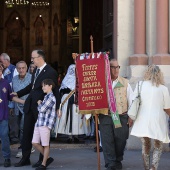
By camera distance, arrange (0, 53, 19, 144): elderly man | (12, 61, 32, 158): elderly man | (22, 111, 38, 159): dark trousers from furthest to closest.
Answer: (0, 53, 19, 144): elderly man, (12, 61, 32, 158): elderly man, (22, 111, 38, 159): dark trousers

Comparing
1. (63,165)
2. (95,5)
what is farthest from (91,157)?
(95,5)

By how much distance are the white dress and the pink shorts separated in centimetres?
144

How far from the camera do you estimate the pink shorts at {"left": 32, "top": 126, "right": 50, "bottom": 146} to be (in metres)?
8.52

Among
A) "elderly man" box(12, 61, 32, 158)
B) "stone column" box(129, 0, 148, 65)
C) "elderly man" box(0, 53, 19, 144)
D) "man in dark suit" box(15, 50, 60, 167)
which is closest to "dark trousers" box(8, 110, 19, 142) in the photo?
"elderly man" box(0, 53, 19, 144)

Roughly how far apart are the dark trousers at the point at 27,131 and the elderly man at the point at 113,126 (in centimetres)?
119

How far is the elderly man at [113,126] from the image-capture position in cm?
841

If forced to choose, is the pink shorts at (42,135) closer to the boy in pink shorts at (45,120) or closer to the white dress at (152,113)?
the boy in pink shorts at (45,120)

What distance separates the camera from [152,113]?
788cm

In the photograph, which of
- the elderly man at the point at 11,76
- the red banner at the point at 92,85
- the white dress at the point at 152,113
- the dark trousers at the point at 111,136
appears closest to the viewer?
the white dress at the point at 152,113

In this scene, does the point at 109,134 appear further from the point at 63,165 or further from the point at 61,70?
the point at 61,70

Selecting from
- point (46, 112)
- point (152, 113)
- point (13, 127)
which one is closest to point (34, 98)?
point (46, 112)

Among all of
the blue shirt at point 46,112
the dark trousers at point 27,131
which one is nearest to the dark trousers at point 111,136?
the blue shirt at point 46,112

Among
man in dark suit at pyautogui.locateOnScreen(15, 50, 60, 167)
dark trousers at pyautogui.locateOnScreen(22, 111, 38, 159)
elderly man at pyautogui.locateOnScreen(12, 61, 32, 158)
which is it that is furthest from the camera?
elderly man at pyautogui.locateOnScreen(12, 61, 32, 158)

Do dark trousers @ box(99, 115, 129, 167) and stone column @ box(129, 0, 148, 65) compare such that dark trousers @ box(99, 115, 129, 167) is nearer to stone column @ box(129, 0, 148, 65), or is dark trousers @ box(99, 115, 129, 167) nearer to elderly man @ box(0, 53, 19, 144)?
stone column @ box(129, 0, 148, 65)
